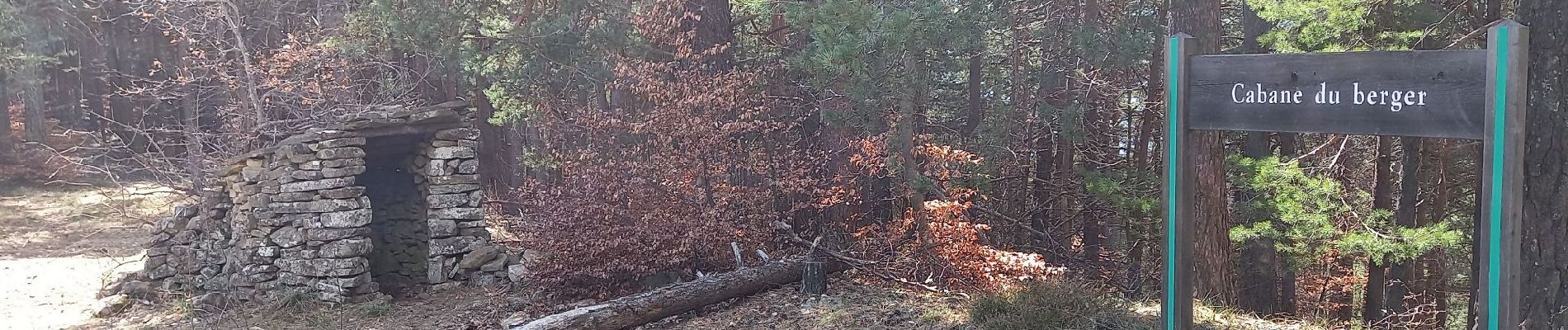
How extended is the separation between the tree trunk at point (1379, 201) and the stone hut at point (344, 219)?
8.26m

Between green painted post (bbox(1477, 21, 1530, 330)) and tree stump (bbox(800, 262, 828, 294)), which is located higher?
green painted post (bbox(1477, 21, 1530, 330))

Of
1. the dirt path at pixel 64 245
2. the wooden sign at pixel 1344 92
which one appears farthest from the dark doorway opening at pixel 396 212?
the wooden sign at pixel 1344 92

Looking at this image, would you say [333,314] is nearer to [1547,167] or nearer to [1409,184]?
[1547,167]

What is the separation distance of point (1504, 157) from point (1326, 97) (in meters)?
0.52

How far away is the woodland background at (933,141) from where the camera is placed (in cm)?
748

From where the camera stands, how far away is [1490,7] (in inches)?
307

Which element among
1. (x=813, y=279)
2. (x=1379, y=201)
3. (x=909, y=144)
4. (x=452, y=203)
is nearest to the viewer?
(x=813, y=279)

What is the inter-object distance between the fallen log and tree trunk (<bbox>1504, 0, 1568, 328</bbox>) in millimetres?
4224

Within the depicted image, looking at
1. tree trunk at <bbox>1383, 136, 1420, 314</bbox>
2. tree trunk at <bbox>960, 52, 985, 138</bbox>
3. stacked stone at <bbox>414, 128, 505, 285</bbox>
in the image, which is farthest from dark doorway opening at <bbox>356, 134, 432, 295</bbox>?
tree trunk at <bbox>1383, 136, 1420, 314</bbox>

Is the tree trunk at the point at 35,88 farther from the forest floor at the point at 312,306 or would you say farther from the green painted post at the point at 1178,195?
the green painted post at the point at 1178,195

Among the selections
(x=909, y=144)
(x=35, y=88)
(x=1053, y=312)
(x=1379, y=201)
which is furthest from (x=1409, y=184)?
(x=35, y=88)

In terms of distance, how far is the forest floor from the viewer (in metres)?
6.62

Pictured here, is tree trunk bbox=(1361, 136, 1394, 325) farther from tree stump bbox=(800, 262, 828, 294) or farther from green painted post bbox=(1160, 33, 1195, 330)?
green painted post bbox=(1160, 33, 1195, 330)

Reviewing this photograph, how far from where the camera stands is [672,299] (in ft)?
22.3
